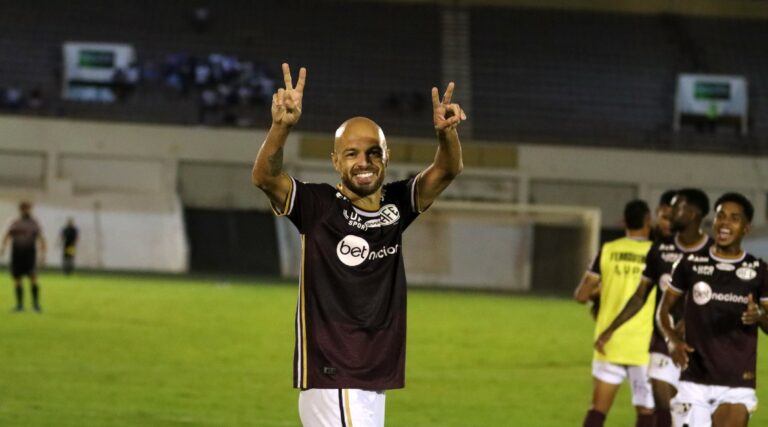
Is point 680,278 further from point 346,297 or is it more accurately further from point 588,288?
point 346,297

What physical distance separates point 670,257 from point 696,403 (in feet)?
5.09

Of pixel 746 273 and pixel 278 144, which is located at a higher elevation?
pixel 278 144

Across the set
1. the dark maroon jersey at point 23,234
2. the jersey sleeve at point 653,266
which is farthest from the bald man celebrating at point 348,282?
the dark maroon jersey at point 23,234

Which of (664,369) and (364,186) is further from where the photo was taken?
(664,369)

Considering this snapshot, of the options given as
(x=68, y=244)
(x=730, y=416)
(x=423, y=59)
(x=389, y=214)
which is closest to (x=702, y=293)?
(x=730, y=416)

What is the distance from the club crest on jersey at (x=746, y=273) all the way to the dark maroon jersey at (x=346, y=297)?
3.09 meters

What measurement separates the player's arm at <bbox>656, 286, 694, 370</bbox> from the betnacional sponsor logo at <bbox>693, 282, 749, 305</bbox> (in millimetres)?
228

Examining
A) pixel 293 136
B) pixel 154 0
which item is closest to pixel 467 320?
pixel 293 136

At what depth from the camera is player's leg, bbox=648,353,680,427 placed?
9.88 m

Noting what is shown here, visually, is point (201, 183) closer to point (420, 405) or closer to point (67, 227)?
point (67, 227)

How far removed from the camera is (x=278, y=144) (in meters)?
5.48

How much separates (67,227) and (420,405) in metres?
26.9

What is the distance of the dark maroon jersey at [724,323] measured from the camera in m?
8.01

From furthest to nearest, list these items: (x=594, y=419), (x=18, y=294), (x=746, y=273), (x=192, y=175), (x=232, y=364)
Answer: (x=192, y=175) < (x=18, y=294) < (x=232, y=364) < (x=594, y=419) < (x=746, y=273)
